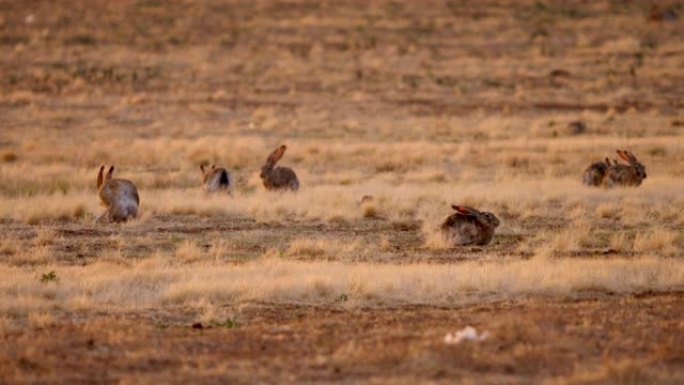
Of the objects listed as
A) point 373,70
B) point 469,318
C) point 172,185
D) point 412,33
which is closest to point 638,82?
point 373,70

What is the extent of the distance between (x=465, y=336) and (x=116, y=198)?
371 inches

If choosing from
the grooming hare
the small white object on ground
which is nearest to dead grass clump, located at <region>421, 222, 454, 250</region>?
the small white object on ground

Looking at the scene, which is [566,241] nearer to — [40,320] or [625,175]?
[625,175]

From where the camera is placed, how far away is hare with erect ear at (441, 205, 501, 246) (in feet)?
53.1

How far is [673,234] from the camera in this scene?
54.4ft

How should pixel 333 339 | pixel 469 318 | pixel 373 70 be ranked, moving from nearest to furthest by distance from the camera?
pixel 333 339, pixel 469 318, pixel 373 70

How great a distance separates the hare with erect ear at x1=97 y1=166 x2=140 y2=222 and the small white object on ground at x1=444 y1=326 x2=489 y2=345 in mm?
9165

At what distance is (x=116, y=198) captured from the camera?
18.5 m

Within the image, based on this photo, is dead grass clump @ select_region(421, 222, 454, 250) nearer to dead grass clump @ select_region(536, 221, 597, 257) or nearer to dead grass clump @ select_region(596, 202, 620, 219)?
dead grass clump @ select_region(536, 221, 597, 257)

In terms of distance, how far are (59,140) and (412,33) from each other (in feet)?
108

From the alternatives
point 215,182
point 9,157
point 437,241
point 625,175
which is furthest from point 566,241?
point 9,157

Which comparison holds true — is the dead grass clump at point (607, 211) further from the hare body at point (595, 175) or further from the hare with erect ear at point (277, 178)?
the hare with erect ear at point (277, 178)

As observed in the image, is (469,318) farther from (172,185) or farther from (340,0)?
(340,0)

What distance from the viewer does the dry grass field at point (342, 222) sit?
9836 millimetres
